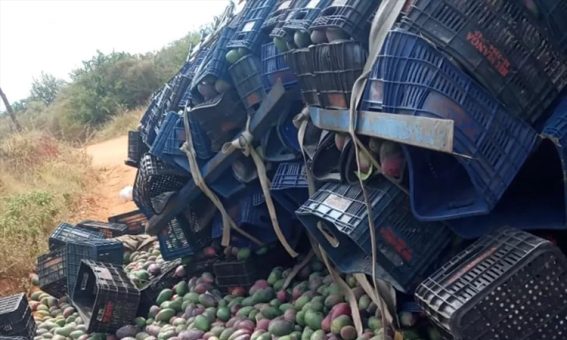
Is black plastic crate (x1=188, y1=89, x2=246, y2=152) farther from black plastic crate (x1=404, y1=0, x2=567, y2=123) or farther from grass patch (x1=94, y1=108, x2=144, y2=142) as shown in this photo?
grass patch (x1=94, y1=108, x2=144, y2=142)

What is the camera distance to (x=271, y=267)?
12.6 feet

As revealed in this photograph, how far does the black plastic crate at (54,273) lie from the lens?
15.3 ft

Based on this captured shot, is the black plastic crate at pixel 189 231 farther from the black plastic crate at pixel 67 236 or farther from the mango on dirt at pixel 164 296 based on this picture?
the black plastic crate at pixel 67 236

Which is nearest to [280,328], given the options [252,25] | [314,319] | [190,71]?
[314,319]

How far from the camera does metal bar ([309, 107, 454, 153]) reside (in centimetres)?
194

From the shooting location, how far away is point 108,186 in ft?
33.5

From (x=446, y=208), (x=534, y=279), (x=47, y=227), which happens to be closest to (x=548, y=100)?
(x=446, y=208)

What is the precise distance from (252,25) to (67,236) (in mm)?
2621

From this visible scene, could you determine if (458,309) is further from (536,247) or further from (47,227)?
(47,227)

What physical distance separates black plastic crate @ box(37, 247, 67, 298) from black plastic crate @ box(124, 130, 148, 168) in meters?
0.85

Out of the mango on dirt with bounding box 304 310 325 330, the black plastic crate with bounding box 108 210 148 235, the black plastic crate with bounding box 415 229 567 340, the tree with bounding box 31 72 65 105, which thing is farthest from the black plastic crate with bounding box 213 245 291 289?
the tree with bounding box 31 72 65 105

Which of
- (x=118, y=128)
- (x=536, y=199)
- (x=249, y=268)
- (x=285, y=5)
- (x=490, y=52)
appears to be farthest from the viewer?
(x=118, y=128)

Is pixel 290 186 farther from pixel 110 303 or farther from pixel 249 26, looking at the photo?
pixel 110 303

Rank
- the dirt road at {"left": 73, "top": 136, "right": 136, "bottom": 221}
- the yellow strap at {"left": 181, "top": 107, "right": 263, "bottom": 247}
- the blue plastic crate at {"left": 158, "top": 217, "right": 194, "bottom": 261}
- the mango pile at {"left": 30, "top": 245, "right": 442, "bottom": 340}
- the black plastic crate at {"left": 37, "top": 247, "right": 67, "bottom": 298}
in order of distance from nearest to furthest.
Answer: the mango pile at {"left": 30, "top": 245, "right": 442, "bottom": 340}
the yellow strap at {"left": 181, "top": 107, "right": 263, "bottom": 247}
the blue plastic crate at {"left": 158, "top": 217, "right": 194, "bottom": 261}
the black plastic crate at {"left": 37, "top": 247, "right": 67, "bottom": 298}
the dirt road at {"left": 73, "top": 136, "right": 136, "bottom": 221}
